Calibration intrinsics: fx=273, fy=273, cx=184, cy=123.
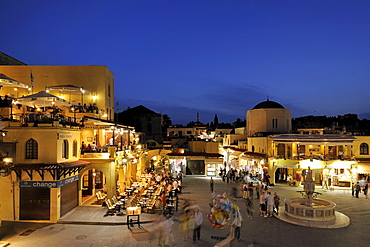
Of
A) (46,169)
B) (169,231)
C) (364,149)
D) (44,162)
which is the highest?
(364,149)

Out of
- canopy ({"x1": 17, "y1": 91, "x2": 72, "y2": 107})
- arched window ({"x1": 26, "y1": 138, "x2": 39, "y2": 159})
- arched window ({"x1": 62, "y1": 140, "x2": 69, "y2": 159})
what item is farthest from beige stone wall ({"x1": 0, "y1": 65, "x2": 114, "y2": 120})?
arched window ({"x1": 26, "y1": 138, "x2": 39, "y2": 159})

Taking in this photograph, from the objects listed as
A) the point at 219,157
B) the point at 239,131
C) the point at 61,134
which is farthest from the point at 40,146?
the point at 239,131

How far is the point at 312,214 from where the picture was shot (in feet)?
50.5

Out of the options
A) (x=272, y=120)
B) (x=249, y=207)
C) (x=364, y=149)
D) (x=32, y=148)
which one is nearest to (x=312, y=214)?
(x=249, y=207)

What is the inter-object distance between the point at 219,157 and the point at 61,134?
74.4ft

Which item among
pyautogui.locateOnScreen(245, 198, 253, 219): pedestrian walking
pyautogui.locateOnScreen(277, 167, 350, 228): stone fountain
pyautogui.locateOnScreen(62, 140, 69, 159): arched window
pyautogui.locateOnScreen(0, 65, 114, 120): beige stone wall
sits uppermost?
pyautogui.locateOnScreen(0, 65, 114, 120): beige stone wall

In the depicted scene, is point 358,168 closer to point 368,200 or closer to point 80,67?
point 368,200

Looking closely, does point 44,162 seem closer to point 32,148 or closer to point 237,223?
point 32,148

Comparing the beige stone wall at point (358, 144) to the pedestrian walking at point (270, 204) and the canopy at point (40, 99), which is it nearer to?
the pedestrian walking at point (270, 204)

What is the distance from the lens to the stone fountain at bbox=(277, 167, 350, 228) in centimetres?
1491

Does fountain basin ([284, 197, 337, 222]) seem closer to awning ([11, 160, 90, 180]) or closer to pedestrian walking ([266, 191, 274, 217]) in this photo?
pedestrian walking ([266, 191, 274, 217])

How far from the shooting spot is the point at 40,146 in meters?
15.8

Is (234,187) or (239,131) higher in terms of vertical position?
(239,131)

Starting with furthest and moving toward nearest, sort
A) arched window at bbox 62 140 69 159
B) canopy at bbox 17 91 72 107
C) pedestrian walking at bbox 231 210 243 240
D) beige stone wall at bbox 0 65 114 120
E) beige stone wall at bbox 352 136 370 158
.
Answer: beige stone wall at bbox 352 136 370 158
beige stone wall at bbox 0 65 114 120
canopy at bbox 17 91 72 107
arched window at bbox 62 140 69 159
pedestrian walking at bbox 231 210 243 240
